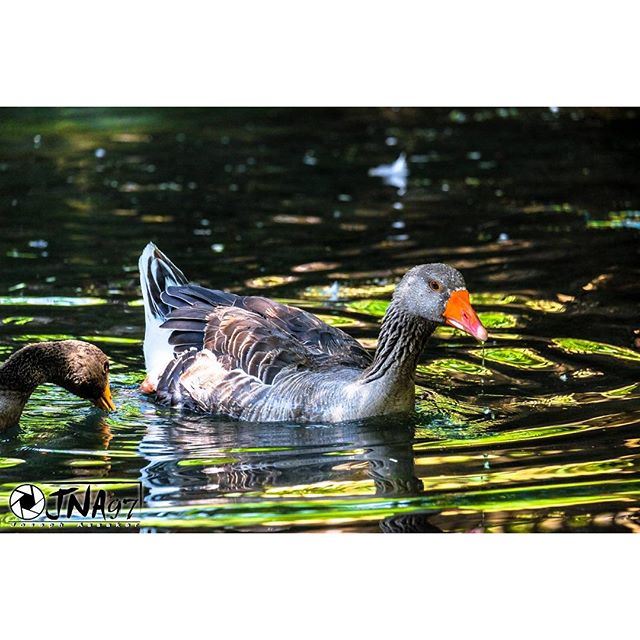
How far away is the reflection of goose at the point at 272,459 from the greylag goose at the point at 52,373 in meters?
0.70

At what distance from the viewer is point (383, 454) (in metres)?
10.9

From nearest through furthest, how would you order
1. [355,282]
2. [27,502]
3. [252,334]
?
[27,502], [252,334], [355,282]

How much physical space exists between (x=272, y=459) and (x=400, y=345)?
1.58m

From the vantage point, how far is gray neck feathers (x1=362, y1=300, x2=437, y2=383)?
11398mm

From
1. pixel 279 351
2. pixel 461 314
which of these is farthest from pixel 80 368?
pixel 461 314

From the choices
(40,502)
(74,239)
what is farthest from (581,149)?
(40,502)

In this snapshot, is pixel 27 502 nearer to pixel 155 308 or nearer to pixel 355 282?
pixel 155 308

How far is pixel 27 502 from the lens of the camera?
966 cm

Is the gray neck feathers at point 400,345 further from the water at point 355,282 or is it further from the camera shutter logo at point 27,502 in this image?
the camera shutter logo at point 27,502

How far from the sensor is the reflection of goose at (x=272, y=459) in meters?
10.0

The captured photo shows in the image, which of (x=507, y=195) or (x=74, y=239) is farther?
(x=507, y=195)

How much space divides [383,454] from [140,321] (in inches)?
179

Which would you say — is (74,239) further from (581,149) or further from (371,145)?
(581,149)

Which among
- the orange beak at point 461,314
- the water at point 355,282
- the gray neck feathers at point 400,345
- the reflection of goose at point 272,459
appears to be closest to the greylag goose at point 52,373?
the water at point 355,282
